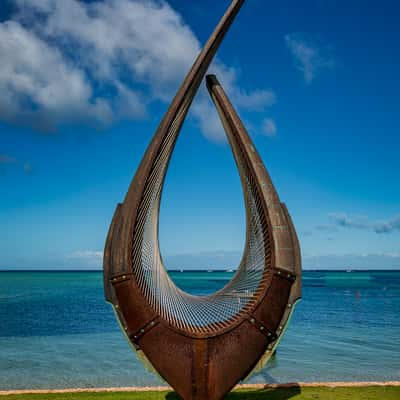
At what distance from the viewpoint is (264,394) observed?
387 inches

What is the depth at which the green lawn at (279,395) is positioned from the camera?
31.4ft

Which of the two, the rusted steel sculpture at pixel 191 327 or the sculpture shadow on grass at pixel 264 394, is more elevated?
the rusted steel sculpture at pixel 191 327

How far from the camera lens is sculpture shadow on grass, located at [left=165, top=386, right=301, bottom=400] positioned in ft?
31.3

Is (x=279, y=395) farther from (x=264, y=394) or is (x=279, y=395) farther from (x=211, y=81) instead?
(x=211, y=81)

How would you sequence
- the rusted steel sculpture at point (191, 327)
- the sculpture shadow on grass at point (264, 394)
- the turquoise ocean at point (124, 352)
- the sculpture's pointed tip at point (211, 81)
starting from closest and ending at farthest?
the rusted steel sculpture at point (191, 327), the sculpture's pointed tip at point (211, 81), the sculpture shadow on grass at point (264, 394), the turquoise ocean at point (124, 352)

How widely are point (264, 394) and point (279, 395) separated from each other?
31 centimetres

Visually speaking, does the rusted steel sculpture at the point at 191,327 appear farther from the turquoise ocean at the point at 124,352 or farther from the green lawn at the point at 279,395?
the turquoise ocean at the point at 124,352

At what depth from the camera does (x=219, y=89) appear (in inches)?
290

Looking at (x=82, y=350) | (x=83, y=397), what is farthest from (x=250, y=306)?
(x=82, y=350)

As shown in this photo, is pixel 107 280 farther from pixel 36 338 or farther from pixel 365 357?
pixel 36 338

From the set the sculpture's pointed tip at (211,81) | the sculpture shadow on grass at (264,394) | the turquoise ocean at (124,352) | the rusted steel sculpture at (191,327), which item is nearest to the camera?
the rusted steel sculpture at (191,327)

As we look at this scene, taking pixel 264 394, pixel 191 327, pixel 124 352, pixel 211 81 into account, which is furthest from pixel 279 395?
pixel 124 352

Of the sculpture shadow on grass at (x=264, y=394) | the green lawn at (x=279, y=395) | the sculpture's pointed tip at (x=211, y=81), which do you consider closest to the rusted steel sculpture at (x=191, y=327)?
the sculpture's pointed tip at (x=211, y=81)

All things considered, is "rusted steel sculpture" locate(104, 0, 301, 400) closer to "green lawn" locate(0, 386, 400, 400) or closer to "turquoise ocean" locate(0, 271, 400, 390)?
"green lawn" locate(0, 386, 400, 400)
